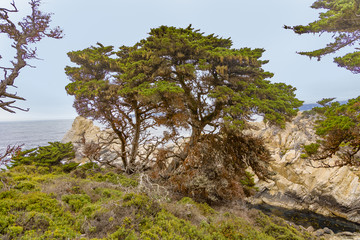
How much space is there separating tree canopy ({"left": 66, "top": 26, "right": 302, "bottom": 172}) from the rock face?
8.15 meters

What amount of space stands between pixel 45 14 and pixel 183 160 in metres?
8.63

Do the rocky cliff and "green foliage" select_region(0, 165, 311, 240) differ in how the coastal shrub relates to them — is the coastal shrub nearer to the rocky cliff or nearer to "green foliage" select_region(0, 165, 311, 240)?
"green foliage" select_region(0, 165, 311, 240)

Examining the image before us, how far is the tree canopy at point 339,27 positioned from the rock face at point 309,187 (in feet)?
25.5

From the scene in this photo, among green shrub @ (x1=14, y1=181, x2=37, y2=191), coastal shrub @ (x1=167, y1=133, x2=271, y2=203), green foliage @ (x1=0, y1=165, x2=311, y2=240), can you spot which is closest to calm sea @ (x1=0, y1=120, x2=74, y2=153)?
green shrub @ (x1=14, y1=181, x2=37, y2=191)

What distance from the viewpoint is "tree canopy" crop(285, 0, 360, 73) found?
6.18 m

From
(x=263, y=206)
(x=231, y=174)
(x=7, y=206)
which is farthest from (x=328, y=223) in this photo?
(x=7, y=206)

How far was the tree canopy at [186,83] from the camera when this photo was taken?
314 inches

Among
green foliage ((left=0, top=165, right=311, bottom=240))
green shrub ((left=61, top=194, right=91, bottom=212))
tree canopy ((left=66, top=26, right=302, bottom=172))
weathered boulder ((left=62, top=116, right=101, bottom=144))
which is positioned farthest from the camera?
weathered boulder ((left=62, top=116, right=101, bottom=144))

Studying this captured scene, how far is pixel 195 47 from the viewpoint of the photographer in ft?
29.0

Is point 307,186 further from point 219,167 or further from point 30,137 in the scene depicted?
point 30,137

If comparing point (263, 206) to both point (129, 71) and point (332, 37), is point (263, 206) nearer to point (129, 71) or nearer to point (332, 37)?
point (332, 37)

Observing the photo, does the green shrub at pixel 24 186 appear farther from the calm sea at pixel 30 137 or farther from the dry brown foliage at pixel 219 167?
the dry brown foliage at pixel 219 167

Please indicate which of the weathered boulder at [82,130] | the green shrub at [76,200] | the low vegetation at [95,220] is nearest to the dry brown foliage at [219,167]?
the low vegetation at [95,220]

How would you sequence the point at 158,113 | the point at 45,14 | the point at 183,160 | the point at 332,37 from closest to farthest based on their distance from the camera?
Answer: the point at 45,14
the point at 332,37
the point at 183,160
the point at 158,113
